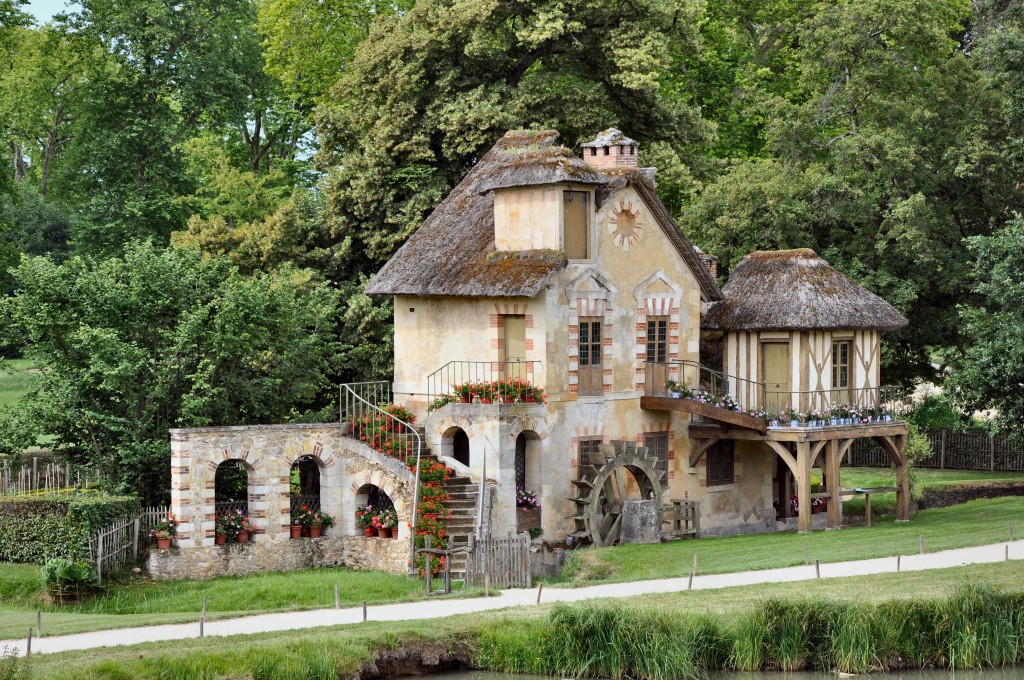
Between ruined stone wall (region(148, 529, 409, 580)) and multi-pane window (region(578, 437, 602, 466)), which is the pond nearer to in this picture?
ruined stone wall (region(148, 529, 409, 580))

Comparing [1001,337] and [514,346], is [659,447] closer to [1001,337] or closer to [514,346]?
[514,346]

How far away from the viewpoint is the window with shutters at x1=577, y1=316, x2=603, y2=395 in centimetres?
3884

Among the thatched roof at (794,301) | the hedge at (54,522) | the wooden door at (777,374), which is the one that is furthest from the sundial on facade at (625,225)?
the hedge at (54,522)

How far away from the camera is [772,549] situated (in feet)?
118

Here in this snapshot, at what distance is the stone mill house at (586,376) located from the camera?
36.7 m

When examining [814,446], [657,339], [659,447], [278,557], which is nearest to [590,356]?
[657,339]

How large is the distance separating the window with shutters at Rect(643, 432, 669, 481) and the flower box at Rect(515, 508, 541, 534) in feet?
13.7

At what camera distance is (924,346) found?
50531 mm

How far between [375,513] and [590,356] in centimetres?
646

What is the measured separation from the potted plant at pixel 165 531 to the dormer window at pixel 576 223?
11.0 metres

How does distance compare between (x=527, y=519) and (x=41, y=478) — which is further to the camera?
(x=41, y=478)

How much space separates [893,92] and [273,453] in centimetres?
2339

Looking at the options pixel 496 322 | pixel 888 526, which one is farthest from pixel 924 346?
pixel 496 322

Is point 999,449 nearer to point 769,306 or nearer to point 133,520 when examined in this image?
point 769,306
